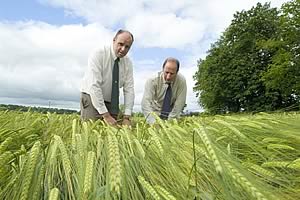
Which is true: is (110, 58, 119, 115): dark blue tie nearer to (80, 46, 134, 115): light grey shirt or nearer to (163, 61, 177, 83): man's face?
(80, 46, 134, 115): light grey shirt

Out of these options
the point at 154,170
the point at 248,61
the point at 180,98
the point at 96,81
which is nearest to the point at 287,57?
the point at 248,61

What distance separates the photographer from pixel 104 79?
4.53 metres

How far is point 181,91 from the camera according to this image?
5.09 metres

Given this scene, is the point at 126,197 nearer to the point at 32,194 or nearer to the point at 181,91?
the point at 32,194

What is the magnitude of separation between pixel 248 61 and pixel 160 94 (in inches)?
1346

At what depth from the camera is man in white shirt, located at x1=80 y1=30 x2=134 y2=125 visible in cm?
425

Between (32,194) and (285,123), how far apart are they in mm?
1318

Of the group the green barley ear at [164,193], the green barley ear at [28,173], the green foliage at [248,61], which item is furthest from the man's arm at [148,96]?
the green foliage at [248,61]

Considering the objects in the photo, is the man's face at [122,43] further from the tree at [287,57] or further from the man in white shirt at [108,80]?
the tree at [287,57]

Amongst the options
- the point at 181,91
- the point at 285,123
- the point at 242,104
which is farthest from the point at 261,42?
the point at 285,123

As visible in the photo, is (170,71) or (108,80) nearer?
(108,80)

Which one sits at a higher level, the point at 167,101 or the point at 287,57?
the point at 287,57

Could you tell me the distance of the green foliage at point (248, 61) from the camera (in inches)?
1339

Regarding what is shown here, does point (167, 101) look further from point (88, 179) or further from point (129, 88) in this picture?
point (88, 179)
